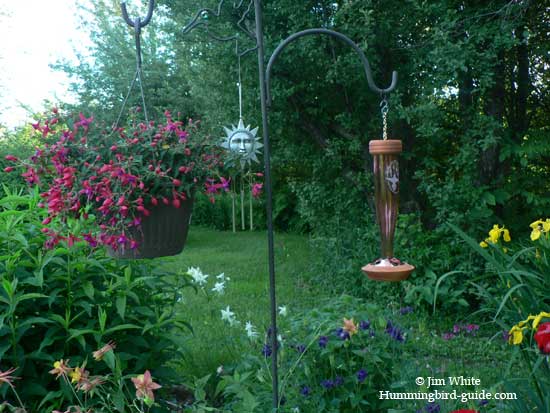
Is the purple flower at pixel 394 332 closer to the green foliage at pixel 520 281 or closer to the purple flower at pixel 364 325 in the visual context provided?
the purple flower at pixel 364 325

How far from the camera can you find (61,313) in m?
2.62

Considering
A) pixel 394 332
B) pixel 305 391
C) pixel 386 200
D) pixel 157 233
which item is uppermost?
pixel 386 200

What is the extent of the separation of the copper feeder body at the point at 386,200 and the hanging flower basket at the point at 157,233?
88cm

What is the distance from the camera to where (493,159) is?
5465 millimetres

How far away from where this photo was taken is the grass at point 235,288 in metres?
3.88

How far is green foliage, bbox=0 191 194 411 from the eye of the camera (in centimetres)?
239

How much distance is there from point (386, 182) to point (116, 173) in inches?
43.9

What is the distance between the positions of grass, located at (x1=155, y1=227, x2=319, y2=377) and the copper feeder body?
48.0 inches

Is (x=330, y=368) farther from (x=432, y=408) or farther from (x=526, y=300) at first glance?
(x=526, y=300)

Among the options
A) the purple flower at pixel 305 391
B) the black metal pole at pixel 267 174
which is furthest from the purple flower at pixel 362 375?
the black metal pole at pixel 267 174

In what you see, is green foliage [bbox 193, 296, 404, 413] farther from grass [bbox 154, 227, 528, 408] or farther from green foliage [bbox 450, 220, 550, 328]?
green foliage [bbox 450, 220, 550, 328]

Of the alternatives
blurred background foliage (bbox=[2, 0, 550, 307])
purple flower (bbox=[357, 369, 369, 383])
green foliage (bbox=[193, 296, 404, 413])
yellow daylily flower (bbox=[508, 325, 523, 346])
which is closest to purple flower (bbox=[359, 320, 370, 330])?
green foliage (bbox=[193, 296, 404, 413])

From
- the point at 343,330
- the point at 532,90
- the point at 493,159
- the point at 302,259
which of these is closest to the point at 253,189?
the point at 343,330

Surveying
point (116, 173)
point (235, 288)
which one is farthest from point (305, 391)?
point (235, 288)
